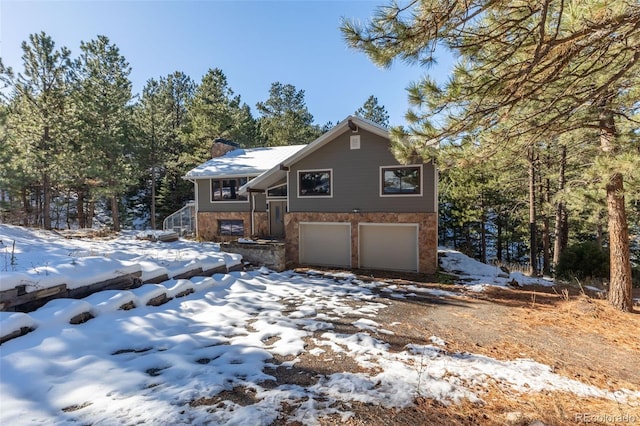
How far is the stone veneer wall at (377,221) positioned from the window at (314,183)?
863mm

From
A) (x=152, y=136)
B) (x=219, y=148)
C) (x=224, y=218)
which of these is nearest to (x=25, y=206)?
(x=152, y=136)

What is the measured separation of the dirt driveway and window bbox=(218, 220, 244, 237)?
34.8 feet

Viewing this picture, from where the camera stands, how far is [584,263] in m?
11.3

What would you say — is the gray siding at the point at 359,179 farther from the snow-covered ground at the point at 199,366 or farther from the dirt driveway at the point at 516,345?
the snow-covered ground at the point at 199,366

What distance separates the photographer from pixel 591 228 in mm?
16422

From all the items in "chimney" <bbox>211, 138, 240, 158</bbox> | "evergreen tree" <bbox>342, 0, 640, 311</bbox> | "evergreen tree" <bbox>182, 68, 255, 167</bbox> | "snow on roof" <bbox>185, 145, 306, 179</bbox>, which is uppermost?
"evergreen tree" <bbox>182, 68, 255, 167</bbox>

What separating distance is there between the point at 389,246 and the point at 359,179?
2860 millimetres

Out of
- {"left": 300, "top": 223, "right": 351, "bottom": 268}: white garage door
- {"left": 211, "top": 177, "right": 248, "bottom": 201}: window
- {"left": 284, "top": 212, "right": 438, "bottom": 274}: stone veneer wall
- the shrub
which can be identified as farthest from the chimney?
the shrub

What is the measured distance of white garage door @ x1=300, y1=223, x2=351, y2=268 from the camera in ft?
39.8

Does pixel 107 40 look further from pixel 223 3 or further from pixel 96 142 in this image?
pixel 223 3

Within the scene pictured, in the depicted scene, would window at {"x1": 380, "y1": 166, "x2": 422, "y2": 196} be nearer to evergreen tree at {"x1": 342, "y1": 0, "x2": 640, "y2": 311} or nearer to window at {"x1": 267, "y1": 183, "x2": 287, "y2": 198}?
window at {"x1": 267, "y1": 183, "x2": 287, "y2": 198}

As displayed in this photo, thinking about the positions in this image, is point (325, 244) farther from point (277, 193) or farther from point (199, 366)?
point (199, 366)

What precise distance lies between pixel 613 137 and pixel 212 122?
2366 cm

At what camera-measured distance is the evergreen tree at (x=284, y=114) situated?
2770cm
